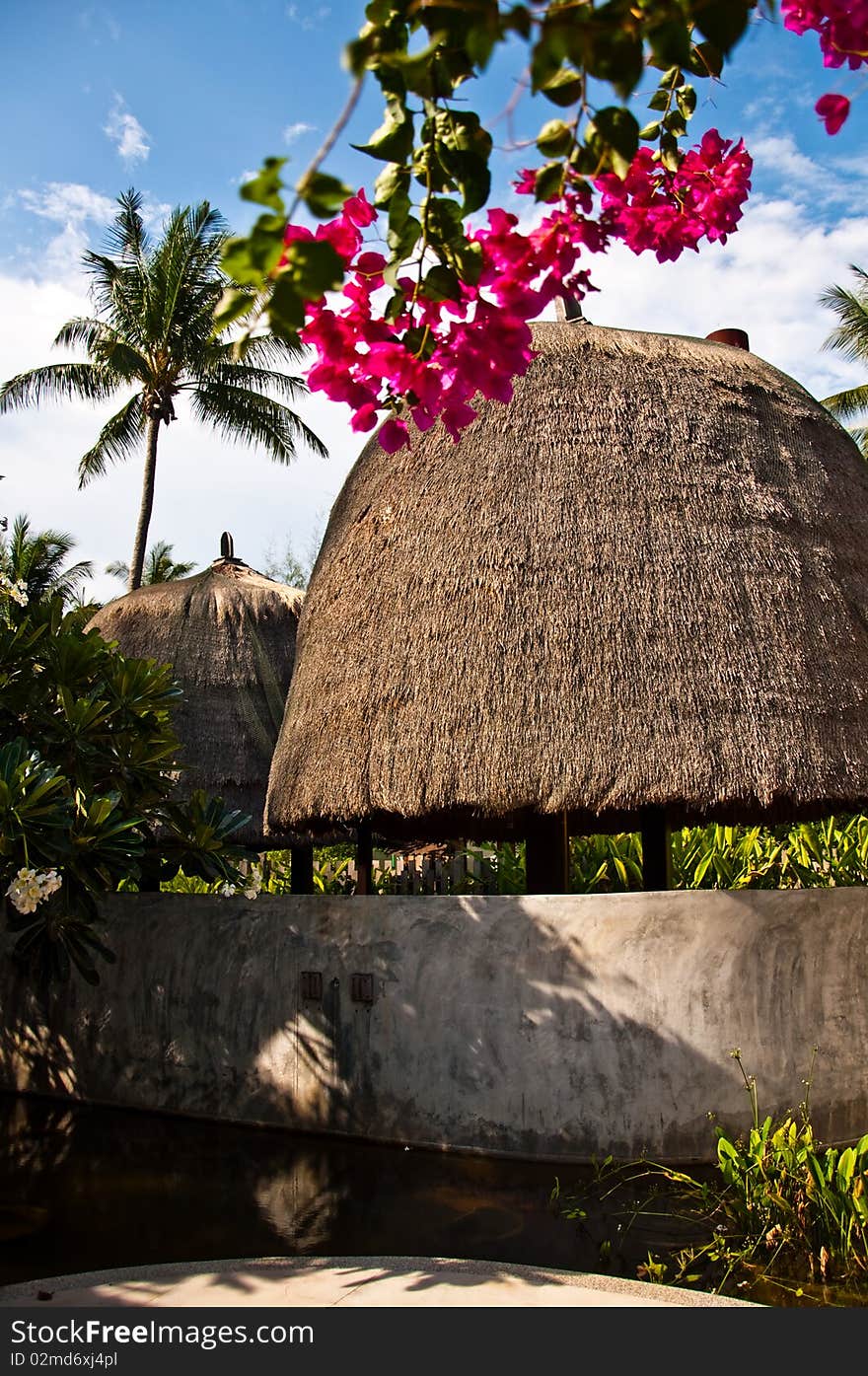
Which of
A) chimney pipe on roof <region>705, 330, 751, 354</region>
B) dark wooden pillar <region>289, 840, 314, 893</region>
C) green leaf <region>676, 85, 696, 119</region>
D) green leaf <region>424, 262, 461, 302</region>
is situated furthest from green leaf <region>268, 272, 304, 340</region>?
dark wooden pillar <region>289, 840, 314, 893</region>

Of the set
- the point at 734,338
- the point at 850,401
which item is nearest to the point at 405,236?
the point at 734,338

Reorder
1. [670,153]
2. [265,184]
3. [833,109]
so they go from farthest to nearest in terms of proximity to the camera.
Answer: [670,153] → [833,109] → [265,184]

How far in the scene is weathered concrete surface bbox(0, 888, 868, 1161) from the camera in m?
5.57

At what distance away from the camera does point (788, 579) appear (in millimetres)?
6355

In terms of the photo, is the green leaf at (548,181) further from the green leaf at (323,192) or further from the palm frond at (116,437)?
the palm frond at (116,437)

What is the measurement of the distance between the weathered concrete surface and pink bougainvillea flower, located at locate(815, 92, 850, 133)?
4.41 meters

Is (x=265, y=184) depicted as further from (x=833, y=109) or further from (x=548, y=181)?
(x=833, y=109)

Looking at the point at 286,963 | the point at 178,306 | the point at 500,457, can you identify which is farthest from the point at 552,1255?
the point at 178,306

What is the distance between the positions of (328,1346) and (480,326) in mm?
2603

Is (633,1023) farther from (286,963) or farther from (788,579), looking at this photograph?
(788,579)

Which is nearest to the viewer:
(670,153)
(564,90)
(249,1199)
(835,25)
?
(564,90)

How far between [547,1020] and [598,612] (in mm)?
2208

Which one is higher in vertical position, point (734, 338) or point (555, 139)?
point (734, 338)

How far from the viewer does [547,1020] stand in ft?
18.6
